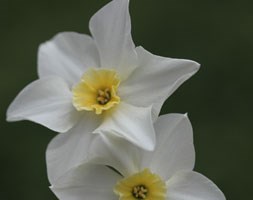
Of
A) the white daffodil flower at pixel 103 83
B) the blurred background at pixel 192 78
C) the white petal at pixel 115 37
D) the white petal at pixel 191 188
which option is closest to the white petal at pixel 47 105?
the white daffodil flower at pixel 103 83

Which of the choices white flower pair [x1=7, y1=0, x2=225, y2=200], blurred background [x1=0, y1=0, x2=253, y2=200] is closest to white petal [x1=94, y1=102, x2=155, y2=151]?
white flower pair [x1=7, y1=0, x2=225, y2=200]

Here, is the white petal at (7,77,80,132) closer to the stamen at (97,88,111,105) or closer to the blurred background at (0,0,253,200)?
the stamen at (97,88,111,105)

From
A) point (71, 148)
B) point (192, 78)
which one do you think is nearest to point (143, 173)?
point (71, 148)

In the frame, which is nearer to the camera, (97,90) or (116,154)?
(116,154)

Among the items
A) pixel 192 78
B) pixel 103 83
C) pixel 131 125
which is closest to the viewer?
pixel 131 125

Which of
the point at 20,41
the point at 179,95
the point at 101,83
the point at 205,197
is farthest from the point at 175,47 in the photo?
the point at 205,197

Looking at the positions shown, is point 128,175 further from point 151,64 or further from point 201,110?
point 201,110

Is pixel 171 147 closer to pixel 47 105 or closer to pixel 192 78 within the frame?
pixel 47 105
